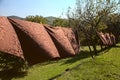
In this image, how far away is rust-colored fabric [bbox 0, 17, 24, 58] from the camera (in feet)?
5.16

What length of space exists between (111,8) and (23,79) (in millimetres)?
21623

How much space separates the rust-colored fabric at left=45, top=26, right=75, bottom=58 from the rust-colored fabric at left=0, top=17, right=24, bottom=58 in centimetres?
50

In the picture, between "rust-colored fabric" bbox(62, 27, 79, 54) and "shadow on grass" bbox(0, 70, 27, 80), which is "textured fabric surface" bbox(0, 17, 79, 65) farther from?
"shadow on grass" bbox(0, 70, 27, 80)

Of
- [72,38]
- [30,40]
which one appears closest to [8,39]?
[30,40]

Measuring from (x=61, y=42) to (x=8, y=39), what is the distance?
79cm

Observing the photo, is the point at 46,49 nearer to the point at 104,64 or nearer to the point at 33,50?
the point at 33,50

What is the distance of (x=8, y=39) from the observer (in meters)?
1.63

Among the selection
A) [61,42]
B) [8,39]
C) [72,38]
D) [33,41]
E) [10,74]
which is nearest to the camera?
[8,39]

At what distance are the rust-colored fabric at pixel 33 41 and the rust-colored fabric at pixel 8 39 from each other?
→ 10 centimetres

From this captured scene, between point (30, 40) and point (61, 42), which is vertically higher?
point (30, 40)

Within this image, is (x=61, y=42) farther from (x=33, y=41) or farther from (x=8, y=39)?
(x=8, y=39)

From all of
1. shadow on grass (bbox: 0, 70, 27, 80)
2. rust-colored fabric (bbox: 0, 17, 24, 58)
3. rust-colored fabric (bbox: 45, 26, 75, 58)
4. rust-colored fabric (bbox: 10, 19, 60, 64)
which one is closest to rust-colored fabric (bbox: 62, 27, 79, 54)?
rust-colored fabric (bbox: 45, 26, 75, 58)

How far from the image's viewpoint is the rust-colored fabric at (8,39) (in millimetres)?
1574

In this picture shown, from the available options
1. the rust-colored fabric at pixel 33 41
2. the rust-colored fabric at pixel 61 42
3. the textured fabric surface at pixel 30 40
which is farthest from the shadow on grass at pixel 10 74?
the rust-colored fabric at pixel 33 41
